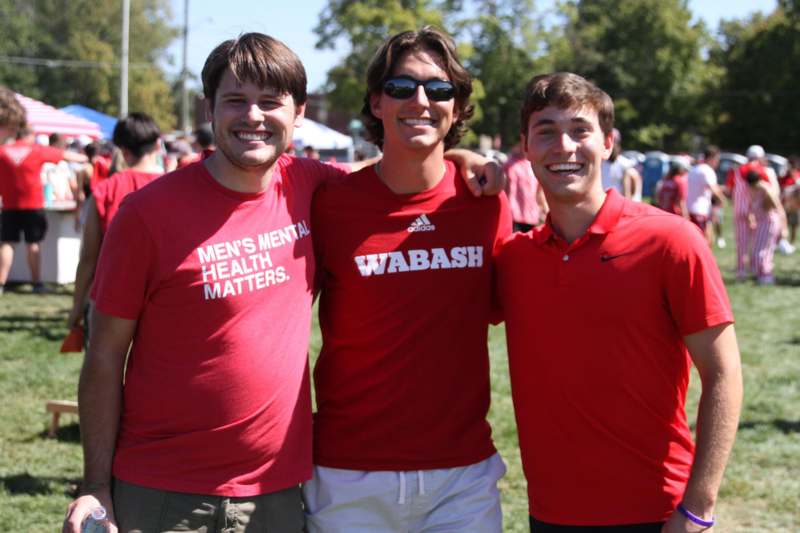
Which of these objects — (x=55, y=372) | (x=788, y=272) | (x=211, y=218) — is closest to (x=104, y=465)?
(x=211, y=218)

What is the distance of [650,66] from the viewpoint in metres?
65.4

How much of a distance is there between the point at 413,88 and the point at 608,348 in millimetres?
1019

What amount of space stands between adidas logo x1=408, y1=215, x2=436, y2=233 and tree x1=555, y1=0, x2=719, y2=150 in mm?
62003

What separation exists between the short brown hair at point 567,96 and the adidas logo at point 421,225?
16.2 inches

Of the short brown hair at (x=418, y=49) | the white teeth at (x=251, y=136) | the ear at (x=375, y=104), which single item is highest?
the short brown hair at (x=418, y=49)

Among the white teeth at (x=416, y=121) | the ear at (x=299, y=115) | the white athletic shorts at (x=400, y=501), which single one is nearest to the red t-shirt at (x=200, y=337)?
the white athletic shorts at (x=400, y=501)

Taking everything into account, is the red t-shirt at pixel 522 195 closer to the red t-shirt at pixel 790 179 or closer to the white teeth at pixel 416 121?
the white teeth at pixel 416 121

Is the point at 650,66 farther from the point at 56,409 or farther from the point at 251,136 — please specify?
the point at 251,136

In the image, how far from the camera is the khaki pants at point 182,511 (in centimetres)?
281

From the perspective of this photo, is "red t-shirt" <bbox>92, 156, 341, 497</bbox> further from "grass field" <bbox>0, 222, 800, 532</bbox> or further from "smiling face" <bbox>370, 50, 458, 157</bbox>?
"grass field" <bbox>0, 222, 800, 532</bbox>

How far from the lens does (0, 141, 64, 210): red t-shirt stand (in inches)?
485

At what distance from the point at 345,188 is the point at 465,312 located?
562 mm

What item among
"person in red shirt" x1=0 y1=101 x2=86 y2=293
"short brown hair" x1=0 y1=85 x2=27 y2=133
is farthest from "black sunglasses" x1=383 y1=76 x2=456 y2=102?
"person in red shirt" x1=0 y1=101 x2=86 y2=293

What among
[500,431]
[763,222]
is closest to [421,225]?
[500,431]
